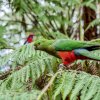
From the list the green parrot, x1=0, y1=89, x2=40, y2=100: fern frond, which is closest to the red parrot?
the green parrot

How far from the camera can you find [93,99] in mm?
1062

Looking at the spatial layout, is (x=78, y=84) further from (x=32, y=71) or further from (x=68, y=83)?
(x=32, y=71)

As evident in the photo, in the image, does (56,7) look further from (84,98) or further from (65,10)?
(84,98)

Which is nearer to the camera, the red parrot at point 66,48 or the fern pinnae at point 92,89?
the fern pinnae at point 92,89

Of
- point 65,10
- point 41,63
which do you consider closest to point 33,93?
point 41,63

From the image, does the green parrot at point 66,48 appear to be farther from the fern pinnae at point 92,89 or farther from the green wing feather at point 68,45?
the fern pinnae at point 92,89

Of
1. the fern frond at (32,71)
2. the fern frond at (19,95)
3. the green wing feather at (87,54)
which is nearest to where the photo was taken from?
the fern frond at (19,95)

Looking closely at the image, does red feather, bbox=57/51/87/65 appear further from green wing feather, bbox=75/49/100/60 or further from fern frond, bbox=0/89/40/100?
fern frond, bbox=0/89/40/100

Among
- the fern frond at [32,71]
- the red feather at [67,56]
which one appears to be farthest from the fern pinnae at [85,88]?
the fern frond at [32,71]

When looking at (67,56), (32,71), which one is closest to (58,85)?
(67,56)

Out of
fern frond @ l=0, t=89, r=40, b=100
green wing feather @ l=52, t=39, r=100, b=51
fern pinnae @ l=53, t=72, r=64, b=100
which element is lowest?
fern frond @ l=0, t=89, r=40, b=100

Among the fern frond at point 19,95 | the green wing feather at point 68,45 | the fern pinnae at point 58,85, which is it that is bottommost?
the fern frond at point 19,95

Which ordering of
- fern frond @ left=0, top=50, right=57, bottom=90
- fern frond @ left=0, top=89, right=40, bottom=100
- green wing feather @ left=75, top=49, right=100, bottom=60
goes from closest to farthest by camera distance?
fern frond @ left=0, top=89, right=40, bottom=100 → green wing feather @ left=75, top=49, right=100, bottom=60 → fern frond @ left=0, top=50, right=57, bottom=90

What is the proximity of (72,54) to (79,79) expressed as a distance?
103 millimetres
